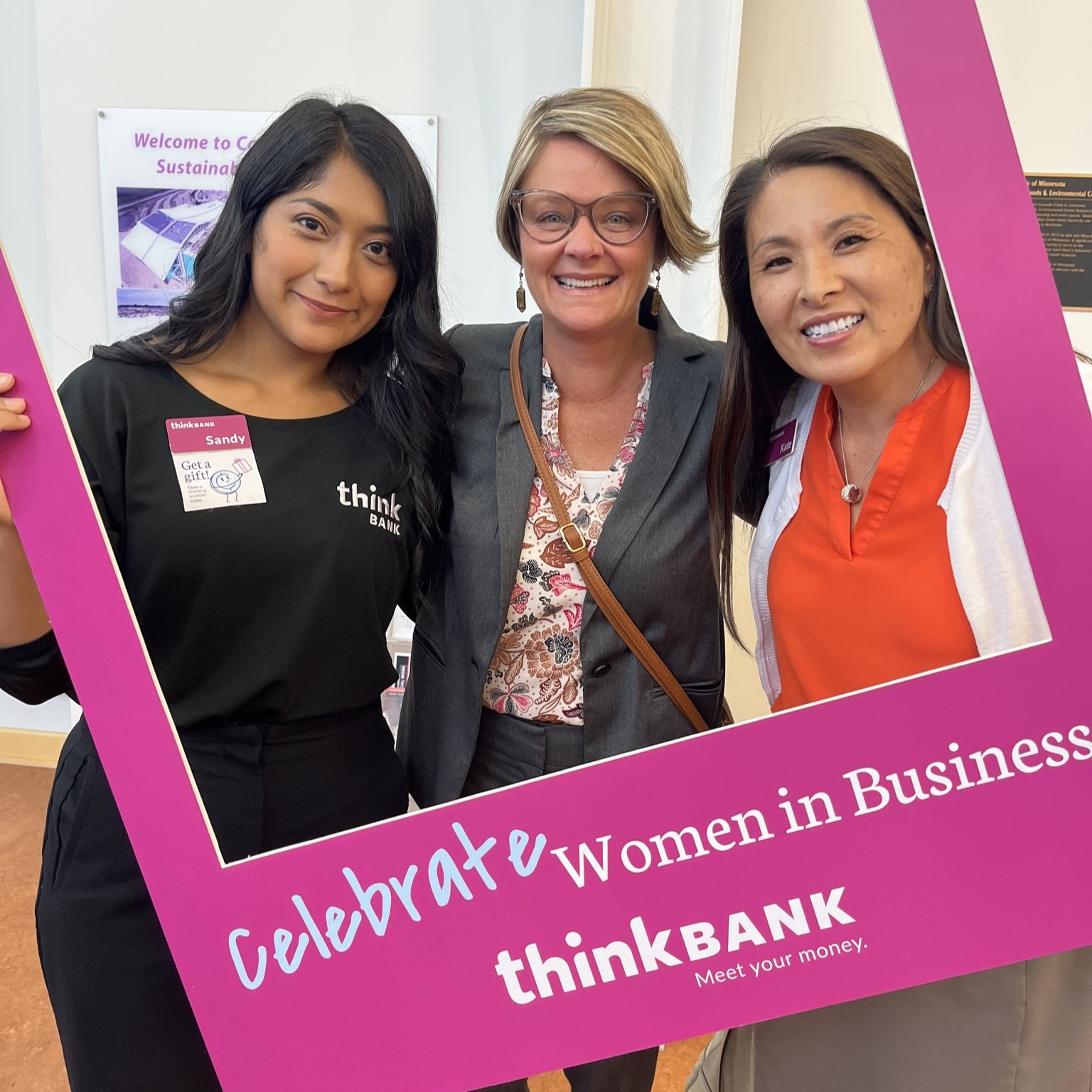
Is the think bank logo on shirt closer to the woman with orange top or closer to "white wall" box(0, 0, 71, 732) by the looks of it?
the woman with orange top

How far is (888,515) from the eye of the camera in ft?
3.18

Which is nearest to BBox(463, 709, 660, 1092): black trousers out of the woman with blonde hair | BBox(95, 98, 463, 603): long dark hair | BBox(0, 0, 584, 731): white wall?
the woman with blonde hair

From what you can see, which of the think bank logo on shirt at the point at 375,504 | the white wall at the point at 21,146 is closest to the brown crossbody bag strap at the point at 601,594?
the think bank logo on shirt at the point at 375,504

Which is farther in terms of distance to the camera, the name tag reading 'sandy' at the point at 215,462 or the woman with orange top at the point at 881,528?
the name tag reading 'sandy' at the point at 215,462

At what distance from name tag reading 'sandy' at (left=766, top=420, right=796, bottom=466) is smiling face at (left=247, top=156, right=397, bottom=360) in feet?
2.15

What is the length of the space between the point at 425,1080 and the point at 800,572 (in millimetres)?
744

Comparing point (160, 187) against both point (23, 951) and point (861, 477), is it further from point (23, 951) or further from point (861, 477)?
point (23, 951)

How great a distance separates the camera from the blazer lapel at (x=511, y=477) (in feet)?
4.32

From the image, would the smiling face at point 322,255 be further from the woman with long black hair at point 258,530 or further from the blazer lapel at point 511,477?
the blazer lapel at point 511,477

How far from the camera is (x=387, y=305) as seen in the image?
1389mm

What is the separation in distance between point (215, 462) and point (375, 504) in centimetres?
23

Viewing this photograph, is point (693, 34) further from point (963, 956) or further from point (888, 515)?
point (963, 956)

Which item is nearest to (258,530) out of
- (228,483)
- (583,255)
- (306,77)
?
(228,483)

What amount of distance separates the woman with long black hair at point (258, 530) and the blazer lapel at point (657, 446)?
29 cm
